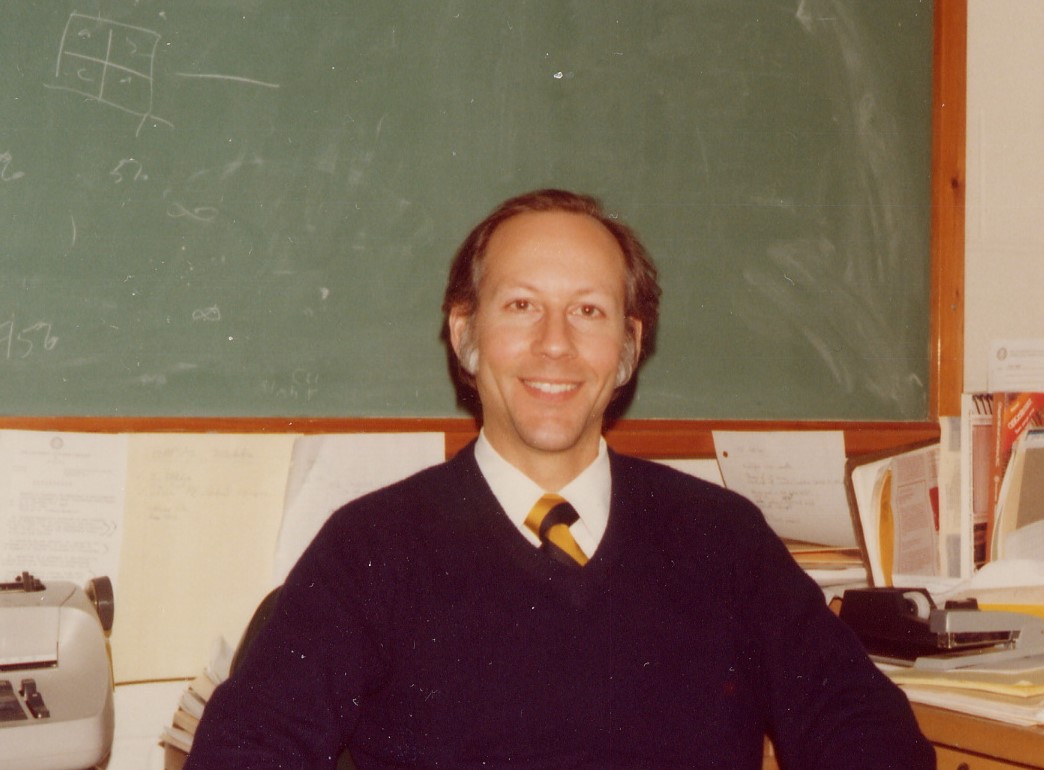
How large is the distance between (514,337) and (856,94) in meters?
1.04

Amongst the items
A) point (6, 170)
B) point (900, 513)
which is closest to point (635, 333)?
point (900, 513)

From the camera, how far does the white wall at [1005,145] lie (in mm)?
2205

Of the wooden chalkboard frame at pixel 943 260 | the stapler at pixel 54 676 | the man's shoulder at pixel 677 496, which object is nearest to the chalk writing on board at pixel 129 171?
the stapler at pixel 54 676

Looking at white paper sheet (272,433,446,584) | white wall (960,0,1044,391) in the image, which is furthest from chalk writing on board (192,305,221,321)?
white wall (960,0,1044,391)

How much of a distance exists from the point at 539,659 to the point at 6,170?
1.13 meters

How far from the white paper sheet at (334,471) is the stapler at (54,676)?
0.34 metres

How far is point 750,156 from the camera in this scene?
6.79 feet

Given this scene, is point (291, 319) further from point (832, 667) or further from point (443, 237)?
point (832, 667)

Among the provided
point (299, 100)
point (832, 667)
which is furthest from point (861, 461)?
point (299, 100)

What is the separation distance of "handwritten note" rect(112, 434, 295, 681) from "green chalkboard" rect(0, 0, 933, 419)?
81 mm

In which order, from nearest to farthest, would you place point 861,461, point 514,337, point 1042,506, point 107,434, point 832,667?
point 832,667, point 514,337, point 107,434, point 1042,506, point 861,461

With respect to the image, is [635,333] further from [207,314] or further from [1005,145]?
[1005,145]

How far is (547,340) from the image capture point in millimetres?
1511

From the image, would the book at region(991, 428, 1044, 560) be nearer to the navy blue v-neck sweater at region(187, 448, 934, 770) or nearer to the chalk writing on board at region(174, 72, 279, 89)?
the navy blue v-neck sweater at region(187, 448, 934, 770)
